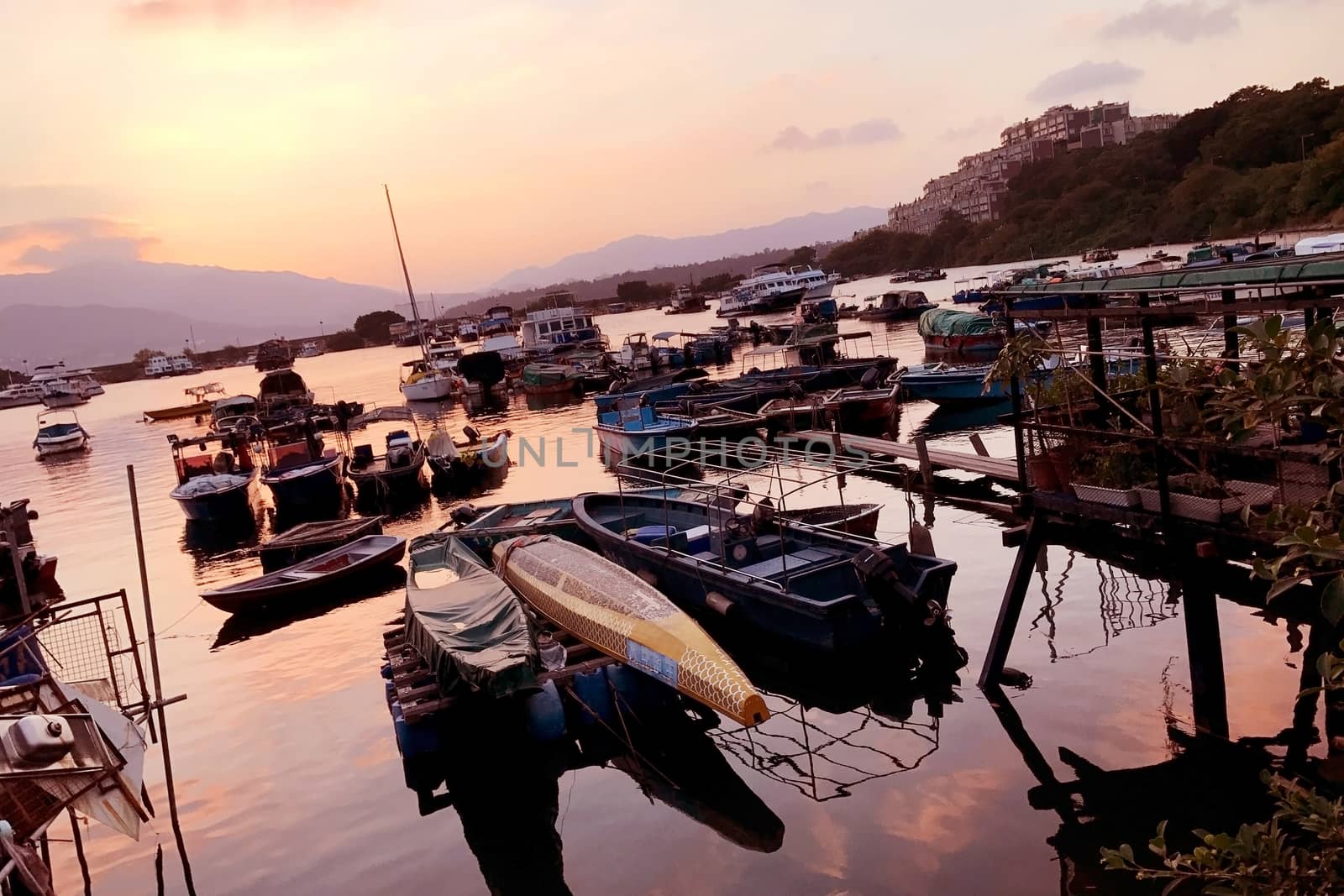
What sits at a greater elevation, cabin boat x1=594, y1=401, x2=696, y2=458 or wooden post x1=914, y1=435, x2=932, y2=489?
cabin boat x1=594, y1=401, x2=696, y2=458

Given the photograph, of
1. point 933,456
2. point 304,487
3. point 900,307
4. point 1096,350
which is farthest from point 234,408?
point 1096,350

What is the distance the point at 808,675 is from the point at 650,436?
17.7 m

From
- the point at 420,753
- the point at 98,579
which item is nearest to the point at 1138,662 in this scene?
the point at 420,753

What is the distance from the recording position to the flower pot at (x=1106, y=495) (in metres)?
10.5

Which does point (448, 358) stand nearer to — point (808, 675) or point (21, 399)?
point (808, 675)

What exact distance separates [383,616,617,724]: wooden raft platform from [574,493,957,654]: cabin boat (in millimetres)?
2193

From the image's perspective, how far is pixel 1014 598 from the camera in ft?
41.0

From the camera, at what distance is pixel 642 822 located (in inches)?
449

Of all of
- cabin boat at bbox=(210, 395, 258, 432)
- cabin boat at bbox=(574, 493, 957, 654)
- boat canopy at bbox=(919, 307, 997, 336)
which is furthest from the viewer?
cabin boat at bbox=(210, 395, 258, 432)

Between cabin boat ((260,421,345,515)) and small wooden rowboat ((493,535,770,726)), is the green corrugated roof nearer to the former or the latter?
small wooden rowboat ((493,535,770,726))

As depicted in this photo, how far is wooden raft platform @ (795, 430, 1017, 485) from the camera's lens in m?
22.1

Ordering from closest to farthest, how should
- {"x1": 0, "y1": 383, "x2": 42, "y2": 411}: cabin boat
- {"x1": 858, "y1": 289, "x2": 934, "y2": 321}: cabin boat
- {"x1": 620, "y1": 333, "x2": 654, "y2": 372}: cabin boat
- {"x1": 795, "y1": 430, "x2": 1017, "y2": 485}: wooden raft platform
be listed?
{"x1": 795, "y1": 430, "x2": 1017, "y2": 485}: wooden raft platform < {"x1": 620, "y1": 333, "x2": 654, "y2": 372}: cabin boat < {"x1": 858, "y1": 289, "x2": 934, "y2": 321}: cabin boat < {"x1": 0, "y1": 383, "x2": 42, "y2": 411}: cabin boat

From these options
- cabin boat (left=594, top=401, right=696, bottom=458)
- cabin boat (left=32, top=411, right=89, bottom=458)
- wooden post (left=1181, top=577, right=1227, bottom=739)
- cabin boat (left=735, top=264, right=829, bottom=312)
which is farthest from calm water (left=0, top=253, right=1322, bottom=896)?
cabin boat (left=735, top=264, right=829, bottom=312)

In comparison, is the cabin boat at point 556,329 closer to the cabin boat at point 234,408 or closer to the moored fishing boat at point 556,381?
the moored fishing boat at point 556,381
